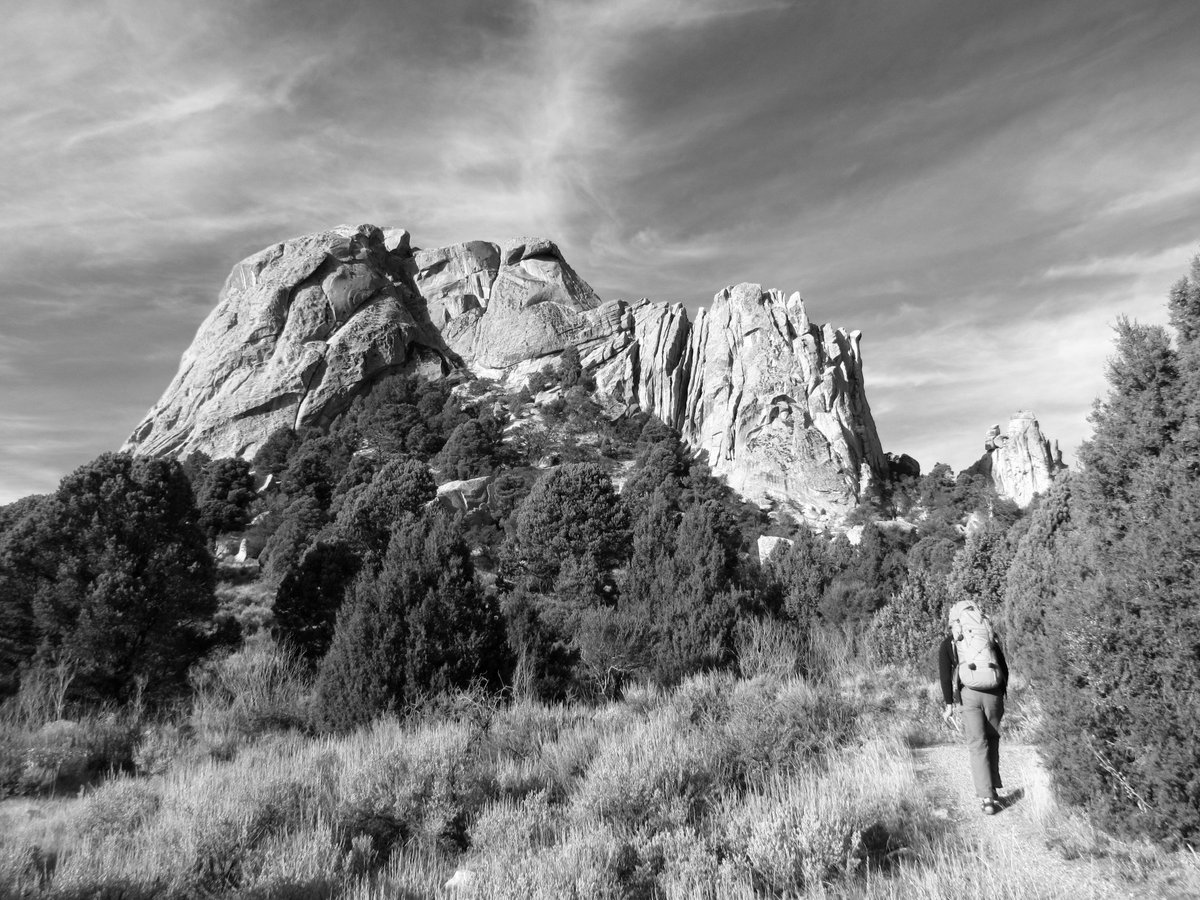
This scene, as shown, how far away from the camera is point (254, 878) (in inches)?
146

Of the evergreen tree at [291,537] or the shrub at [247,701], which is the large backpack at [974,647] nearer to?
the shrub at [247,701]

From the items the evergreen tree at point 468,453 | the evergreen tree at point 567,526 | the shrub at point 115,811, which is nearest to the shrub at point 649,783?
the shrub at point 115,811

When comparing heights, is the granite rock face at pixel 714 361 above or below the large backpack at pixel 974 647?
above

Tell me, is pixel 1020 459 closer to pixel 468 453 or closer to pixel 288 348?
pixel 468 453

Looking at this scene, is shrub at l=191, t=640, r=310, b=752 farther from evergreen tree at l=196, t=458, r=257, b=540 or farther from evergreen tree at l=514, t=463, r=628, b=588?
evergreen tree at l=196, t=458, r=257, b=540

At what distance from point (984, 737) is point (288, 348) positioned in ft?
243

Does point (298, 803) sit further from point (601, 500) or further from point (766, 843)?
point (601, 500)

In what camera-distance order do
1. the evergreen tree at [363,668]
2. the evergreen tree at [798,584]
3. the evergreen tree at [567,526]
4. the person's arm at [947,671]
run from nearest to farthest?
the person's arm at [947,671], the evergreen tree at [363,668], the evergreen tree at [798,584], the evergreen tree at [567,526]

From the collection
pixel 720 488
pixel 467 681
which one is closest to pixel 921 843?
pixel 467 681

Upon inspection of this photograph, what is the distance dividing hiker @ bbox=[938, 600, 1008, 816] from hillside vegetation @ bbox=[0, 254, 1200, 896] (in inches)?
17.2

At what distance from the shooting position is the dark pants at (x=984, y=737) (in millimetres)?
4688

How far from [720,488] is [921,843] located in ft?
175

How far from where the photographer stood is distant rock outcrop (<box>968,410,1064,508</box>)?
6266 cm

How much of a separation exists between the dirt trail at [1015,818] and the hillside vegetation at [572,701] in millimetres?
255
